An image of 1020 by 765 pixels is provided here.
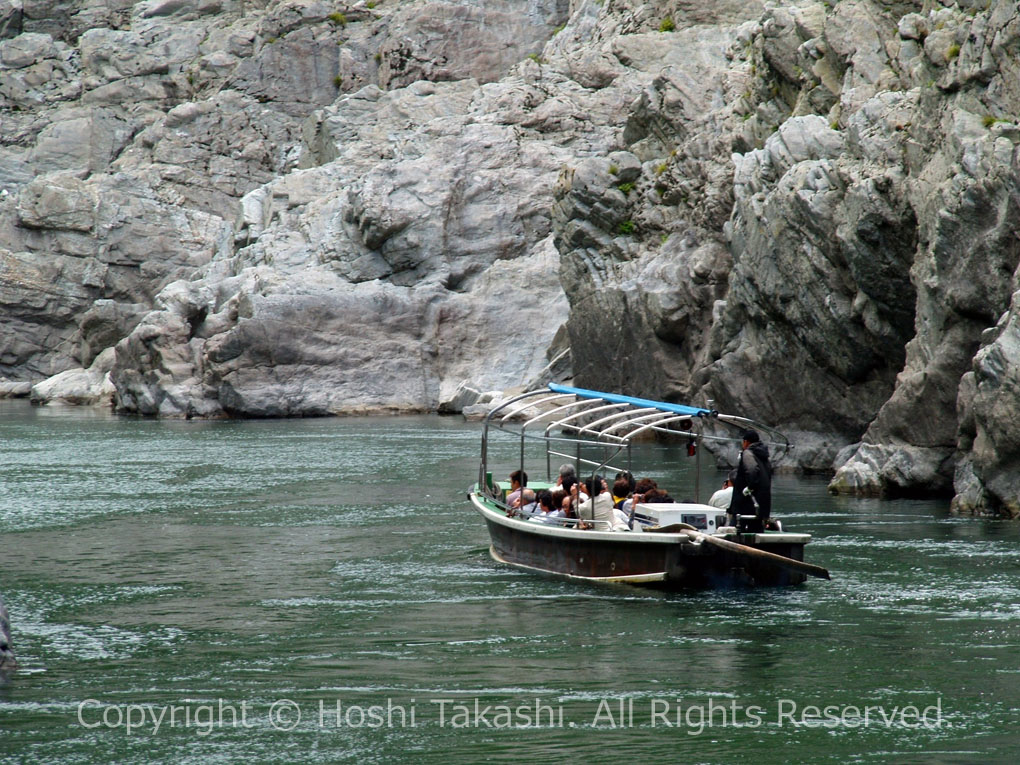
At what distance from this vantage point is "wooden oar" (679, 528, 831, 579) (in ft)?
68.9

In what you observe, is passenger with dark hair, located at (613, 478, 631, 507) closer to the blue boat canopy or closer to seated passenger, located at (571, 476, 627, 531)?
the blue boat canopy

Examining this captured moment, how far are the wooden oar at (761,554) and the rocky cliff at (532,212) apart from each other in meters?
9.27

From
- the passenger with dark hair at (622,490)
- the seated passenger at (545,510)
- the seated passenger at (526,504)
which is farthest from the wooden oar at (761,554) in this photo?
the seated passenger at (526,504)

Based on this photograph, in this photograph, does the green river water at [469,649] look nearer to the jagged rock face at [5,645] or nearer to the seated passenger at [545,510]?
the jagged rock face at [5,645]

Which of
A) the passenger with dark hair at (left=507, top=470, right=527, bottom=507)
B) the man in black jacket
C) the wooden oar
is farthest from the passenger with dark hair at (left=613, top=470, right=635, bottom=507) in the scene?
the wooden oar

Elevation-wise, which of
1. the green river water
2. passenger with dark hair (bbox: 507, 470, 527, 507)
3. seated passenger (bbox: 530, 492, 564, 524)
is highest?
passenger with dark hair (bbox: 507, 470, 527, 507)

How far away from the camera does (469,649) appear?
1809 centimetres

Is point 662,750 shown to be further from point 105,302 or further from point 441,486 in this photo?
point 105,302

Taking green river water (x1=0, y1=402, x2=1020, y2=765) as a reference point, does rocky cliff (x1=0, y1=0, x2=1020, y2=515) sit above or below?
above

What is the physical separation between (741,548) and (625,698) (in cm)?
608

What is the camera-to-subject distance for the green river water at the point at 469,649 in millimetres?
14125

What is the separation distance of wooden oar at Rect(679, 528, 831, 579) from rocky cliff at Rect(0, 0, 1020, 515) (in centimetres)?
927

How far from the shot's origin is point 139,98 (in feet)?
419

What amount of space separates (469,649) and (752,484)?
6.19m
